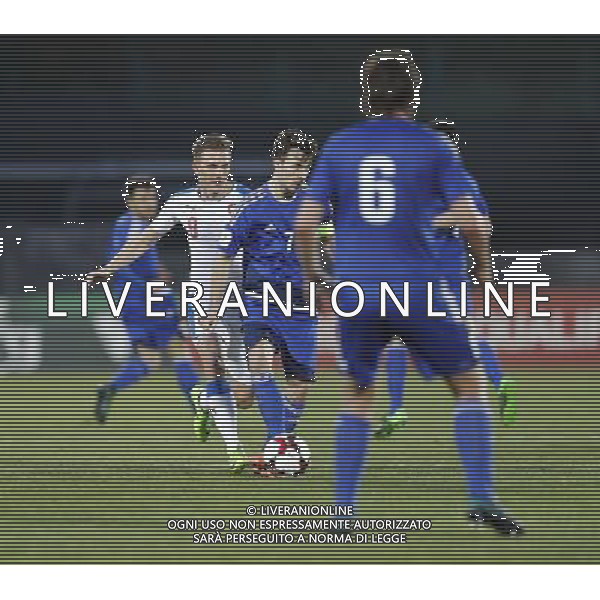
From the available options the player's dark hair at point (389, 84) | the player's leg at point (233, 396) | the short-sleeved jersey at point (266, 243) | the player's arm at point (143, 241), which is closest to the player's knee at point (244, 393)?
the player's leg at point (233, 396)

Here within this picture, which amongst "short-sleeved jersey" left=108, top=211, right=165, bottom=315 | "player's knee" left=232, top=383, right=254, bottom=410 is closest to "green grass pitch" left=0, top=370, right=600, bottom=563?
"player's knee" left=232, top=383, right=254, bottom=410

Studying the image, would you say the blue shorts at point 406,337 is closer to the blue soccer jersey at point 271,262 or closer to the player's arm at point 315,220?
the player's arm at point 315,220

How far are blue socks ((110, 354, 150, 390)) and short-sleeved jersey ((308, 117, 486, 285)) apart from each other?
2670 millimetres

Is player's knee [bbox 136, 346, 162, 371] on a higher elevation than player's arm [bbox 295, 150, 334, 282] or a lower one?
lower

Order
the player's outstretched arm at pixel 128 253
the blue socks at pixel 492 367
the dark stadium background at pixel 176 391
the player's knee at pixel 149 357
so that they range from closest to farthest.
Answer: the dark stadium background at pixel 176 391 < the player's outstretched arm at pixel 128 253 < the blue socks at pixel 492 367 < the player's knee at pixel 149 357

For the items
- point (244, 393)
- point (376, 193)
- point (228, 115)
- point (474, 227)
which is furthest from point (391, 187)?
point (228, 115)

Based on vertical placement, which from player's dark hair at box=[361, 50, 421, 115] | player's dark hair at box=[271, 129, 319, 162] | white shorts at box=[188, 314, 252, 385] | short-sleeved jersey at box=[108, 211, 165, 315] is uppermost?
player's dark hair at box=[361, 50, 421, 115]

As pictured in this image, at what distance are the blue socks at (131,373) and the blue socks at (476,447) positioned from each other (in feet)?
9.21

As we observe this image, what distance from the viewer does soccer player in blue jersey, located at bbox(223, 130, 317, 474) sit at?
8312 millimetres

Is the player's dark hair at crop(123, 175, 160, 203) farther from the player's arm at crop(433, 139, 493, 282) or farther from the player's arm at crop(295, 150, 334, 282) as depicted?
the player's arm at crop(433, 139, 493, 282)

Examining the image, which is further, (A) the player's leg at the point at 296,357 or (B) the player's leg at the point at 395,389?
(B) the player's leg at the point at 395,389

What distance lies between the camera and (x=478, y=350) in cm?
770

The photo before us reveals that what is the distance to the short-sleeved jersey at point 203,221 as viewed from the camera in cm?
838

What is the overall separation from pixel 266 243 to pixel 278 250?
73 mm
